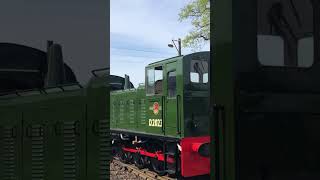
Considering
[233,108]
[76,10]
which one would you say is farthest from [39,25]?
[233,108]

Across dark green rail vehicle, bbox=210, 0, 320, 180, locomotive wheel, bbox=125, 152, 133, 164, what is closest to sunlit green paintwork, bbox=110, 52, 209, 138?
locomotive wheel, bbox=125, 152, 133, 164

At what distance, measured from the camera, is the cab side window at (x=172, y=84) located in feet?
39.5

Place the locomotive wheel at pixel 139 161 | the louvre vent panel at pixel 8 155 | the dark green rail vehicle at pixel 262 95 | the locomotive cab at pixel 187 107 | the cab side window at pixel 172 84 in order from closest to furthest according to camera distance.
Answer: the dark green rail vehicle at pixel 262 95 → the louvre vent panel at pixel 8 155 → the locomotive cab at pixel 187 107 → the cab side window at pixel 172 84 → the locomotive wheel at pixel 139 161

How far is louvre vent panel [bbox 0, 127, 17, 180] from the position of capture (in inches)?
137

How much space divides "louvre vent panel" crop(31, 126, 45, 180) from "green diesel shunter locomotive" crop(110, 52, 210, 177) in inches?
303

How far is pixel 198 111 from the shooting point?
1168 centimetres

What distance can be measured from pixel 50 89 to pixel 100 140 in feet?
2.36

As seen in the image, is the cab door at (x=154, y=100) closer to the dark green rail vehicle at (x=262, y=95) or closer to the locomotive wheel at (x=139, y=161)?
the locomotive wheel at (x=139, y=161)

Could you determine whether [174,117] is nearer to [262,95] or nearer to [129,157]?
[129,157]

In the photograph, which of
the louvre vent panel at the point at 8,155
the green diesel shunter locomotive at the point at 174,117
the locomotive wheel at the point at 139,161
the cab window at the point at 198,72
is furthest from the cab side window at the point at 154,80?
the louvre vent panel at the point at 8,155

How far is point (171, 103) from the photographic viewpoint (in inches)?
474

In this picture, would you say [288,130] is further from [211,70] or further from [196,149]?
[196,149]

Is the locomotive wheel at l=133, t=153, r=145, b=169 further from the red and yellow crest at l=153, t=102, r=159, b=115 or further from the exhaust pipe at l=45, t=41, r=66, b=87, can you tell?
the exhaust pipe at l=45, t=41, r=66, b=87

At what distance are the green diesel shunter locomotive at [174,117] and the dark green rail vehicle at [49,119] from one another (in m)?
7.61
